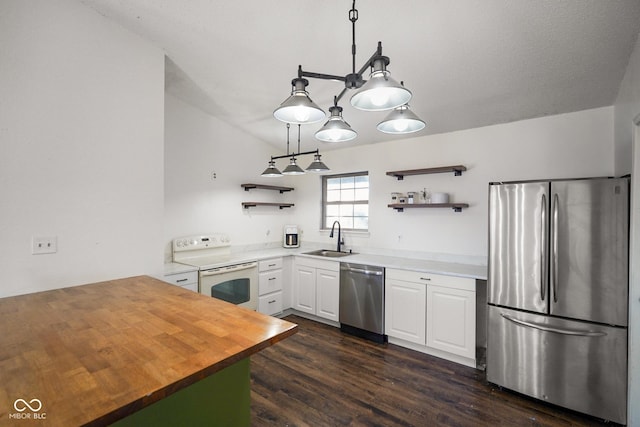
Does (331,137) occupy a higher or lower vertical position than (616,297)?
higher

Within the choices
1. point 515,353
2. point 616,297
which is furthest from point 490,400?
point 616,297

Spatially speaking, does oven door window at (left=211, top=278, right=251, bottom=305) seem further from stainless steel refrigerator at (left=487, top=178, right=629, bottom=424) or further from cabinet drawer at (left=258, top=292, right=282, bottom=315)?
stainless steel refrigerator at (left=487, top=178, right=629, bottom=424)

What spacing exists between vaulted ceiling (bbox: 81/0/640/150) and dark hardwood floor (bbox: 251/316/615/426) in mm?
2485

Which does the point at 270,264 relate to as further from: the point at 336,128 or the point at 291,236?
the point at 336,128

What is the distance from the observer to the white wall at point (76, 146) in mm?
1845

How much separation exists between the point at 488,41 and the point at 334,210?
289 cm

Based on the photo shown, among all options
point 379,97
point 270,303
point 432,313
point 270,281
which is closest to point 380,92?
point 379,97

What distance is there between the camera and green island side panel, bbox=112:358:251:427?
42.9 inches

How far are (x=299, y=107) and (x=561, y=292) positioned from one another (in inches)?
90.2

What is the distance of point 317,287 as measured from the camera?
12.2ft

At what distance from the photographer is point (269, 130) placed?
402 cm

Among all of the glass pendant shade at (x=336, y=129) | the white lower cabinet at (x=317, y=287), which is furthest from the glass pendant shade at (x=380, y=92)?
the white lower cabinet at (x=317, y=287)

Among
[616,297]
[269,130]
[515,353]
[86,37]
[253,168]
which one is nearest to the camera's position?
[616,297]

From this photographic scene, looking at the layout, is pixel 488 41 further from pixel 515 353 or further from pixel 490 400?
pixel 490 400
